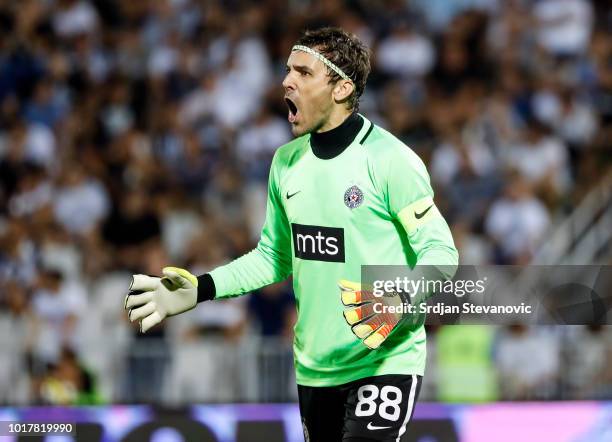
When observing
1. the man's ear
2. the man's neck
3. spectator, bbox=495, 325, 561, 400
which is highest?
the man's ear

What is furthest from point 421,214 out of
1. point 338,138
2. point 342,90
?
point 342,90

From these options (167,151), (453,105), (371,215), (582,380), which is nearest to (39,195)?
(167,151)

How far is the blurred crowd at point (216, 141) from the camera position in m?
10.0

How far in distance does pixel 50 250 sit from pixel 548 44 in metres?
5.52

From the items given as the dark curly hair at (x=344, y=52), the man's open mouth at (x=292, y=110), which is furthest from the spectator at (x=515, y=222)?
the man's open mouth at (x=292, y=110)

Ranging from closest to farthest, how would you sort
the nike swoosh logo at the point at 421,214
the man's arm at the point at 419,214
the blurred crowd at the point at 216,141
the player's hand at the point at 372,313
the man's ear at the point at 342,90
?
the player's hand at the point at 372,313
the man's arm at the point at 419,214
the nike swoosh logo at the point at 421,214
the man's ear at the point at 342,90
the blurred crowd at the point at 216,141

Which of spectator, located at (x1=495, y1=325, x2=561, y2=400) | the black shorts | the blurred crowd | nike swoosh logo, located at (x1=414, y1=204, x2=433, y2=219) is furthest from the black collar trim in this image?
spectator, located at (x1=495, y1=325, x2=561, y2=400)

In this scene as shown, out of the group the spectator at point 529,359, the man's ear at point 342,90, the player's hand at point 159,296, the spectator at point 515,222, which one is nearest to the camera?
the player's hand at point 159,296

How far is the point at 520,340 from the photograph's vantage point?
9758 millimetres

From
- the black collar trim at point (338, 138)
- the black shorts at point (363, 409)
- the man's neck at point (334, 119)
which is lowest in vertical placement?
the black shorts at point (363, 409)

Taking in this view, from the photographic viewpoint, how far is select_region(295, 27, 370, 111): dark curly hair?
5027 millimetres
